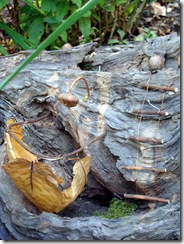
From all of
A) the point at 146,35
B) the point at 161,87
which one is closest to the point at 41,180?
the point at 161,87

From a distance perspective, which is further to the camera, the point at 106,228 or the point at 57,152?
the point at 57,152

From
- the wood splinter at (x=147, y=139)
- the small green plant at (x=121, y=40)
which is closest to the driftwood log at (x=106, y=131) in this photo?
the wood splinter at (x=147, y=139)

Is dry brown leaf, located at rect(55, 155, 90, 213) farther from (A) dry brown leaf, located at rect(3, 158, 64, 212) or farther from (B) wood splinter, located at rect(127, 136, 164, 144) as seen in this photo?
(B) wood splinter, located at rect(127, 136, 164, 144)

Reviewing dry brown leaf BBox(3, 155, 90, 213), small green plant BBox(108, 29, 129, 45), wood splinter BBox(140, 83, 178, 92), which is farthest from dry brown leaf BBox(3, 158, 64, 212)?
small green plant BBox(108, 29, 129, 45)

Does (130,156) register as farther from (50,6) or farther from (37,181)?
(50,6)

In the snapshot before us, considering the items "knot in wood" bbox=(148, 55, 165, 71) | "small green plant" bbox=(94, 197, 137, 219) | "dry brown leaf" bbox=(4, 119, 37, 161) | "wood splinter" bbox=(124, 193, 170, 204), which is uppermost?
"knot in wood" bbox=(148, 55, 165, 71)

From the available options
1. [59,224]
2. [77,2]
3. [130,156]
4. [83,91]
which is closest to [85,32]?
[77,2]

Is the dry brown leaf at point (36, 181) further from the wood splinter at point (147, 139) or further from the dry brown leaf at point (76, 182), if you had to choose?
the wood splinter at point (147, 139)

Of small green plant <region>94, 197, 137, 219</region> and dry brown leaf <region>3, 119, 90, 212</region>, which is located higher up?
dry brown leaf <region>3, 119, 90, 212</region>
